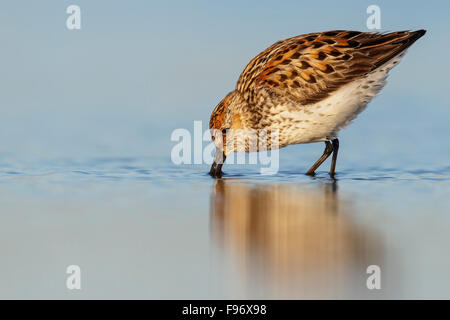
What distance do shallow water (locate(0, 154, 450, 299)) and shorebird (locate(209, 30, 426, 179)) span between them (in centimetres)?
77

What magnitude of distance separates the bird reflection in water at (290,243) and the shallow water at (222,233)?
0.01 metres

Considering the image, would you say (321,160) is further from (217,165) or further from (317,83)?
(217,165)

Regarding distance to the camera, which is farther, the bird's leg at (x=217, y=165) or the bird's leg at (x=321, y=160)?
the bird's leg at (x=321, y=160)

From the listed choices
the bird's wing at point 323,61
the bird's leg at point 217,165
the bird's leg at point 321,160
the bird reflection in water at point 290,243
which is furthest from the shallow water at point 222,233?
the bird's wing at point 323,61

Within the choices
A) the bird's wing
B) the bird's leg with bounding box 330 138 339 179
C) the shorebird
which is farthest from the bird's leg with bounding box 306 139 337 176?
the bird's wing

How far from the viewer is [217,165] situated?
11156mm

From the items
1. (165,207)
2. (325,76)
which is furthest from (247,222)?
(325,76)

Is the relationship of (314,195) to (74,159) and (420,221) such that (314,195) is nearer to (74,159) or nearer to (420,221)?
(420,221)

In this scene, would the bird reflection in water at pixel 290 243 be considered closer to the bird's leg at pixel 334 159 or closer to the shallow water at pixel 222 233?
the shallow water at pixel 222 233

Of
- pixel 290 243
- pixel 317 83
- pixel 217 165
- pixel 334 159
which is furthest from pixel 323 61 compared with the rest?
pixel 290 243

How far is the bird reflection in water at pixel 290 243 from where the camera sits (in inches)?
230

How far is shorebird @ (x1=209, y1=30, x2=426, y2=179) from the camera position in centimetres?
1051

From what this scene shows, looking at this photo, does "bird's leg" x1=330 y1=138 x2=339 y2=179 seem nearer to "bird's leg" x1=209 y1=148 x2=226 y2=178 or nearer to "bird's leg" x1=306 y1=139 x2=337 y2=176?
"bird's leg" x1=306 y1=139 x2=337 y2=176
